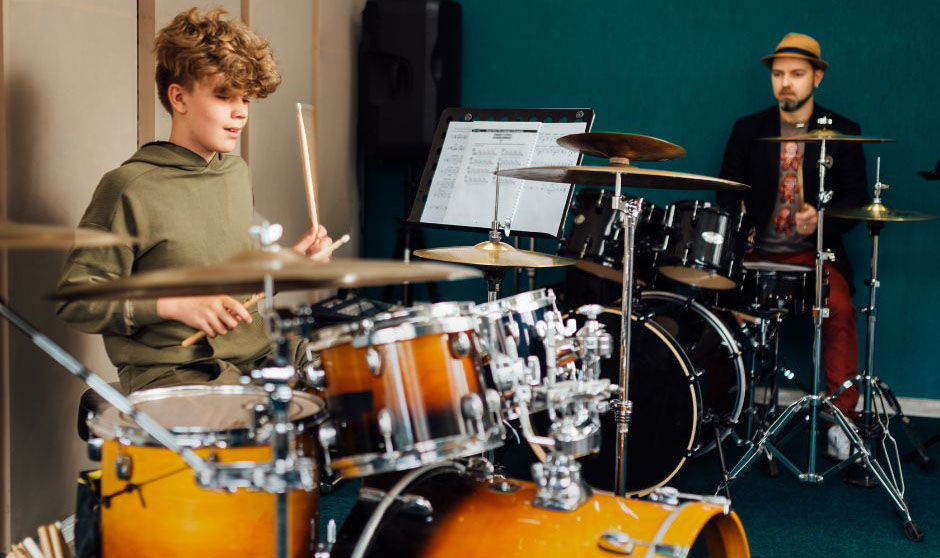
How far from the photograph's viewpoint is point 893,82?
4246 mm

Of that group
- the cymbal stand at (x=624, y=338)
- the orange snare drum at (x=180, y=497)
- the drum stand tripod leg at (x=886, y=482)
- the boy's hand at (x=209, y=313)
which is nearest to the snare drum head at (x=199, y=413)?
the orange snare drum at (x=180, y=497)

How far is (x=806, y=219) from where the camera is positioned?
3617 mm

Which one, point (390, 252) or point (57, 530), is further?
point (390, 252)

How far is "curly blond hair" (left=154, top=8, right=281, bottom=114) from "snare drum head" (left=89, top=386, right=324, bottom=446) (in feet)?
2.34

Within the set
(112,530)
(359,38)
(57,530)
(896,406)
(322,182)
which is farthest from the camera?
(359,38)

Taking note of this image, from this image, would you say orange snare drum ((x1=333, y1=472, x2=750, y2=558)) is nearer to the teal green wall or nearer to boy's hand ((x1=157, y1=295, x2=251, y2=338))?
boy's hand ((x1=157, y1=295, x2=251, y2=338))

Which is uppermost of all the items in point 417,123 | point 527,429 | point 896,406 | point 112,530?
point 417,123

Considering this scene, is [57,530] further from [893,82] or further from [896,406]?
[893,82]

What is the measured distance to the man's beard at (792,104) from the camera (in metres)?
3.86

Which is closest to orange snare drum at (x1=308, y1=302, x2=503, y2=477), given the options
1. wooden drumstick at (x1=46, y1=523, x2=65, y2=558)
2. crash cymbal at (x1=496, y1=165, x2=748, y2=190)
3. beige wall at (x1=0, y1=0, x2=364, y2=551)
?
wooden drumstick at (x1=46, y1=523, x2=65, y2=558)

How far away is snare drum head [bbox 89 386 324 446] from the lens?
1550 millimetres

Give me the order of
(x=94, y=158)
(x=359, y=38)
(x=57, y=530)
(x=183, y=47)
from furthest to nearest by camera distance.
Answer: (x=359, y=38), (x=94, y=158), (x=183, y=47), (x=57, y=530)

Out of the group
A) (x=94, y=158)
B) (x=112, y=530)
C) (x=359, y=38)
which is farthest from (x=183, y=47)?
(x=359, y=38)

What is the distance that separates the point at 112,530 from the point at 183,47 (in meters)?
1.05
